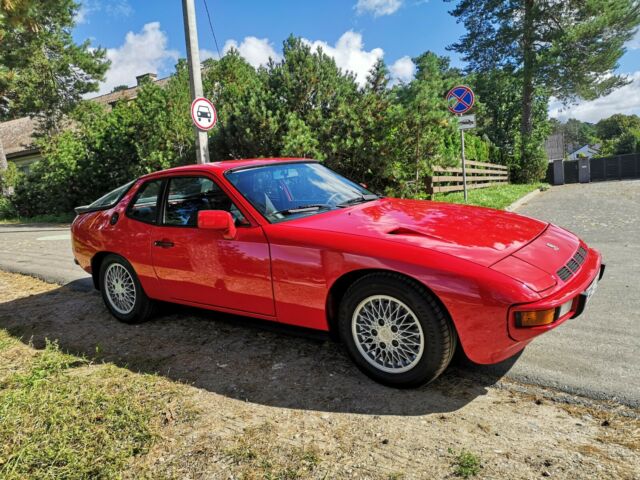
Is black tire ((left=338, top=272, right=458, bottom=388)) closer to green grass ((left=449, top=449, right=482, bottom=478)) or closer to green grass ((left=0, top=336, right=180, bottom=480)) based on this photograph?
green grass ((left=449, top=449, right=482, bottom=478))

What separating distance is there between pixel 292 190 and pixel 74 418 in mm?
2099

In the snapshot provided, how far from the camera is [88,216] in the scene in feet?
15.4

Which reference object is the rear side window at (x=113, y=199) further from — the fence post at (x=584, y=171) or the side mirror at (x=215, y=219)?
the fence post at (x=584, y=171)

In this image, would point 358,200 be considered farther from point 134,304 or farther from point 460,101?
point 460,101

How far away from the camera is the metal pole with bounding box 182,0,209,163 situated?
862 cm

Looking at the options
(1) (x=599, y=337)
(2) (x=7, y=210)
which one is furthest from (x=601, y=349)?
(2) (x=7, y=210)

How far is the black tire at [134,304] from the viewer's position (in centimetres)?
421

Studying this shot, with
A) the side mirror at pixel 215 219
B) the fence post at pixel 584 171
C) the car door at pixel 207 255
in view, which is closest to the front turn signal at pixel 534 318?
the car door at pixel 207 255

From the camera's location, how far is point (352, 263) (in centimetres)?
276

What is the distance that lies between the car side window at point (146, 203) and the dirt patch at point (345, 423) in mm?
1147

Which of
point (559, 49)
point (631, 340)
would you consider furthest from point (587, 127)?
point (631, 340)

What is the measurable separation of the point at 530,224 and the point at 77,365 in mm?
3501

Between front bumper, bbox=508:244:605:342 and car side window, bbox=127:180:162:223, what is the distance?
2.96m

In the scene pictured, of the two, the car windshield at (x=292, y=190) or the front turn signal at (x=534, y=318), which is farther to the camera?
the car windshield at (x=292, y=190)
